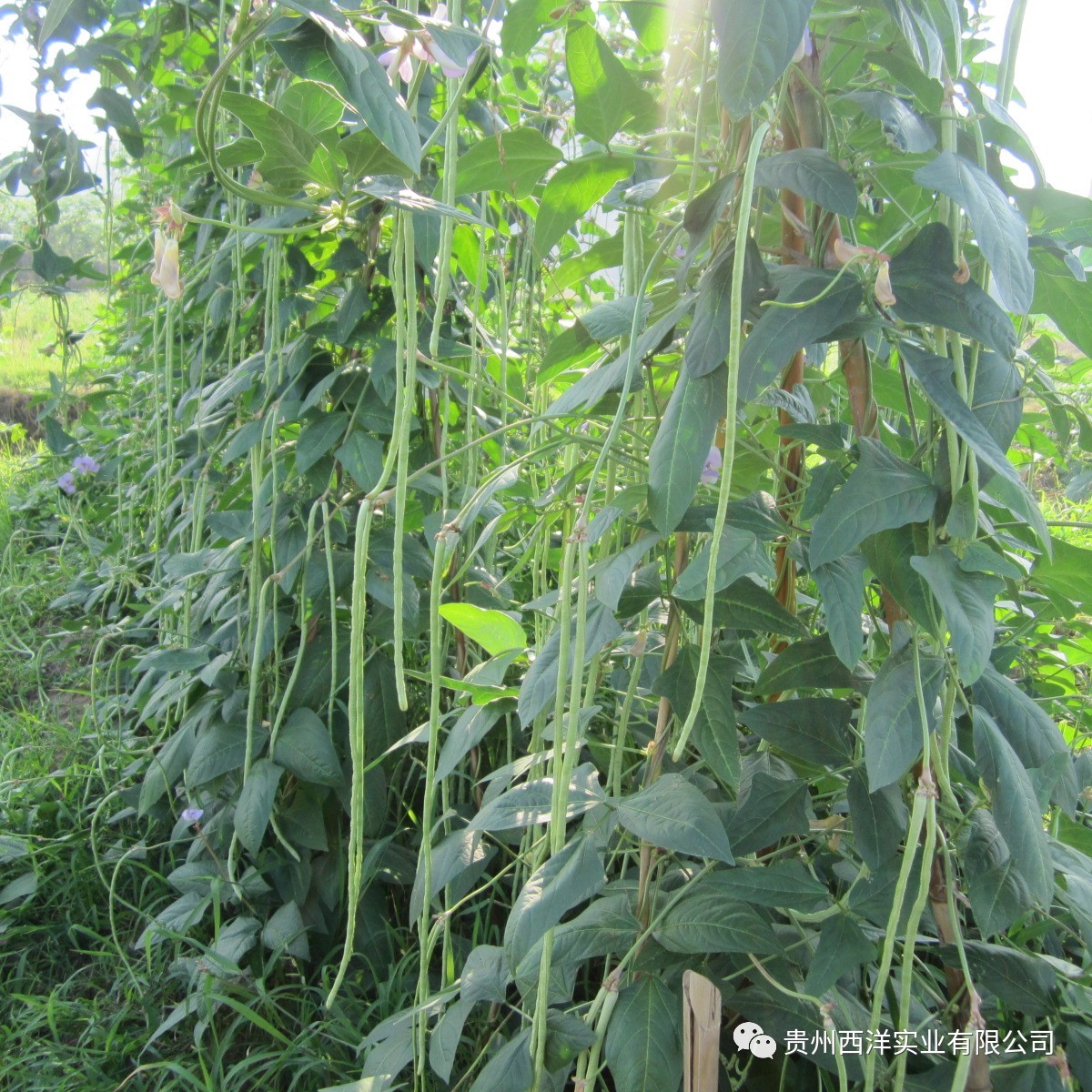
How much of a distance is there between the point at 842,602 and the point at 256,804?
853mm

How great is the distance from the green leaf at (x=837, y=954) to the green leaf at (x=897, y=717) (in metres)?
0.15

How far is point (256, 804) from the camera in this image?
1.22 metres

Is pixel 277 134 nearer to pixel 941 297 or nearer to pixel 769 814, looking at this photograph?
pixel 941 297

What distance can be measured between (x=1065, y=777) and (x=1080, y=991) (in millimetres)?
206

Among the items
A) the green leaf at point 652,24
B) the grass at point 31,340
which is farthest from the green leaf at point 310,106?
the grass at point 31,340

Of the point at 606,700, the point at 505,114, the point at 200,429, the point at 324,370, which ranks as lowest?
the point at 606,700

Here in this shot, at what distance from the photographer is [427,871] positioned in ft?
2.46

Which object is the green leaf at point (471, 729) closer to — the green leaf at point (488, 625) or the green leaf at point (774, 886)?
the green leaf at point (488, 625)

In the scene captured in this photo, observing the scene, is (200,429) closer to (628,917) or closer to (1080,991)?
(628,917)

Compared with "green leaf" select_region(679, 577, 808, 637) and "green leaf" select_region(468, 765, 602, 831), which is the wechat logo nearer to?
"green leaf" select_region(468, 765, 602, 831)

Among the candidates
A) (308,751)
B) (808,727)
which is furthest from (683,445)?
(308,751)

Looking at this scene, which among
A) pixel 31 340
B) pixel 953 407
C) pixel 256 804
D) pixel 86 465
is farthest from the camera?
pixel 31 340

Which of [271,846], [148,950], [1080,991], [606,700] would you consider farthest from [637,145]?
[148,950]

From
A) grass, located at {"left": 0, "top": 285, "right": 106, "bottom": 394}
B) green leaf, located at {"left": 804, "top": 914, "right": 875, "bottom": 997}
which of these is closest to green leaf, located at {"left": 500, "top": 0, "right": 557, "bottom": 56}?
green leaf, located at {"left": 804, "top": 914, "right": 875, "bottom": 997}
